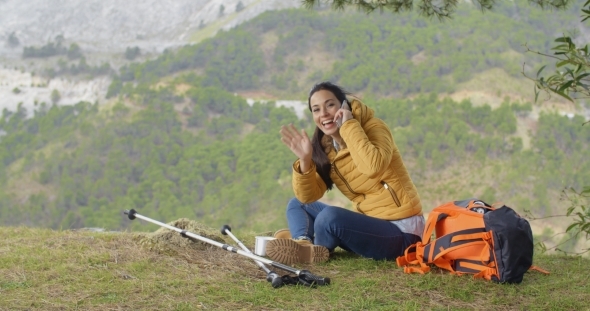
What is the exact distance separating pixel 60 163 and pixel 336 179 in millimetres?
35049

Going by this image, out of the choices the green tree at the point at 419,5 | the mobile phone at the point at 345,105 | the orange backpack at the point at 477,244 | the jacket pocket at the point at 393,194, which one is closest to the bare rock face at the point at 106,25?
the green tree at the point at 419,5

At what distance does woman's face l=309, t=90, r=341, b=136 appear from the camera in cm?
288

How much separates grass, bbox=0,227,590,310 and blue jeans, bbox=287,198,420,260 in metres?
0.07

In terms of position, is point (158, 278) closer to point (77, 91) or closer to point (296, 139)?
point (296, 139)

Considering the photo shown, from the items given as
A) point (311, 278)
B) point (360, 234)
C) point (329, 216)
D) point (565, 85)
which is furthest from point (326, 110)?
point (565, 85)

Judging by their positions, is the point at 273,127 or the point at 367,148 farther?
the point at 273,127

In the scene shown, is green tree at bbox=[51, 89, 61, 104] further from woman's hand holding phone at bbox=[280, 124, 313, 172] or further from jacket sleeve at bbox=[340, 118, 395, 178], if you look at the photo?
jacket sleeve at bbox=[340, 118, 395, 178]

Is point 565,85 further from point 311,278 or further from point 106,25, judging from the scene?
point 106,25

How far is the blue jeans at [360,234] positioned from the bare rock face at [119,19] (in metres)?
47.2

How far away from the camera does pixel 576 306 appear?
2.33 m

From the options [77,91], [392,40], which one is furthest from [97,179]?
[392,40]

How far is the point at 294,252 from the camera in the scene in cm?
287

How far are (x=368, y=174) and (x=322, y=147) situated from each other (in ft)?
1.20

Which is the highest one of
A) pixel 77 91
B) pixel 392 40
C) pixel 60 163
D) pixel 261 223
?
pixel 392 40
